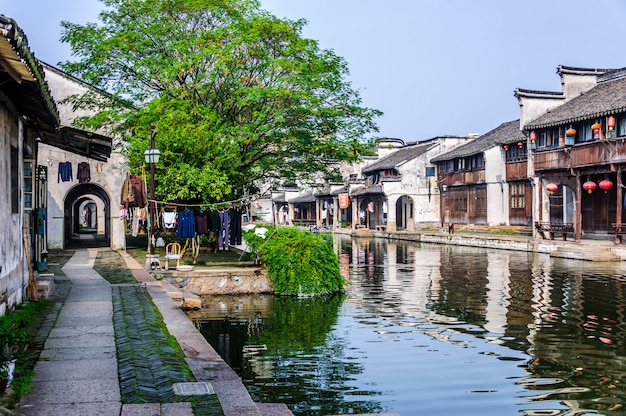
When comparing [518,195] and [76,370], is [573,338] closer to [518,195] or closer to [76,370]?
[76,370]

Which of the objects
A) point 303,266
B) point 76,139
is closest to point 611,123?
point 303,266

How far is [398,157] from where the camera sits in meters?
56.7

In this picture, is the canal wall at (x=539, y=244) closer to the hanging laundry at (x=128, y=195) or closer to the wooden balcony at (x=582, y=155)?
the wooden balcony at (x=582, y=155)

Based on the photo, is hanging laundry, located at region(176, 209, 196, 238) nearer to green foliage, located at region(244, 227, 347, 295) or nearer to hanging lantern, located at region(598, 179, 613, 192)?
green foliage, located at region(244, 227, 347, 295)

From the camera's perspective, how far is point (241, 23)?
2467 centimetres

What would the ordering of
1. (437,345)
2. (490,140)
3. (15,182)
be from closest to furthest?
1. (15,182)
2. (437,345)
3. (490,140)

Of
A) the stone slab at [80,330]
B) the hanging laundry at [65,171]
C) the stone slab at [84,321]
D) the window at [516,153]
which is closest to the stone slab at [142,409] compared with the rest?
the stone slab at [80,330]

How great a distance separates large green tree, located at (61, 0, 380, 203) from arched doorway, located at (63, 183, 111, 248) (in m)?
4.61

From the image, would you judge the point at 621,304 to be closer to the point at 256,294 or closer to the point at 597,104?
the point at 256,294

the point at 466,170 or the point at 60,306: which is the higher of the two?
the point at 466,170

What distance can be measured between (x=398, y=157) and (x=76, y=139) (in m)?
44.1

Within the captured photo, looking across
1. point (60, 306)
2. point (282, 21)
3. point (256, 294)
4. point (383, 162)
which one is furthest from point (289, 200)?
point (60, 306)

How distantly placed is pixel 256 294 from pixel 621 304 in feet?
30.5

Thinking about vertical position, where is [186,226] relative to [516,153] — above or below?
below
